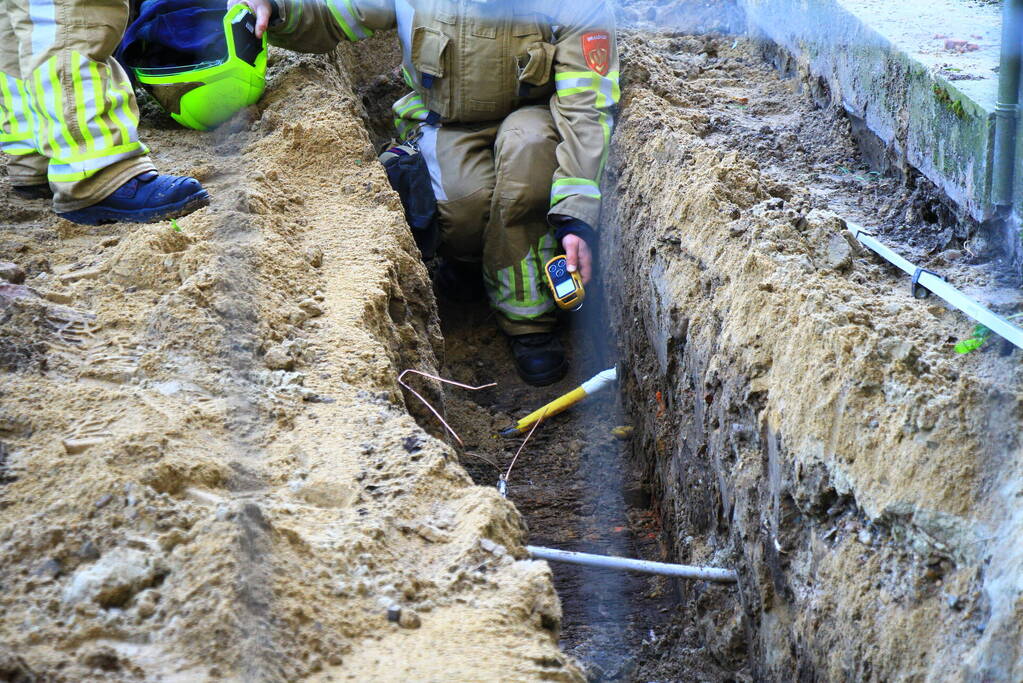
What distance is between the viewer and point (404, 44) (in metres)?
3.58

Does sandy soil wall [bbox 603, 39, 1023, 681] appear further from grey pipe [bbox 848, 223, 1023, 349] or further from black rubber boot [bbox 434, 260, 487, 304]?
black rubber boot [bbox 434, 260, 487, 304]

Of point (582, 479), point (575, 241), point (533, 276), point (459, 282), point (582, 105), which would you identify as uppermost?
point (582, 105)

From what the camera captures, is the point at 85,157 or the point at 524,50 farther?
the point at 524,50

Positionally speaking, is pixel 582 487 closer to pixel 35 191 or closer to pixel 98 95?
pixel 98 95

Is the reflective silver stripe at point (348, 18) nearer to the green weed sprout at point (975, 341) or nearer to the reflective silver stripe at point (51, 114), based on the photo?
the reflective silver stripe at point (51, 114)

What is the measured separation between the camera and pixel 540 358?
3781 millimetres

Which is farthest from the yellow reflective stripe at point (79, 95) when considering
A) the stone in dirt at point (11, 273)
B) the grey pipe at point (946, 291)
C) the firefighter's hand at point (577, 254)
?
the grey pipe at point (946, 291)

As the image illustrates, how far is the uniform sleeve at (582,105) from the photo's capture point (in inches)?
134

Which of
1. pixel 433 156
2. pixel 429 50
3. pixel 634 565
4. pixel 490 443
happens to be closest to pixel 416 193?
pixel 433 156

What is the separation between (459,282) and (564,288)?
0.71 meters

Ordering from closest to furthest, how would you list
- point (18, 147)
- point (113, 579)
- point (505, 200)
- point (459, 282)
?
point (113, 579), point (18, 147), point (505, 200), point (459, 282)

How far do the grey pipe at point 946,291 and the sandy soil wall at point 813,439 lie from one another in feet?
0.14

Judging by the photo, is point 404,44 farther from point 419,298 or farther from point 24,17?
point 24,17

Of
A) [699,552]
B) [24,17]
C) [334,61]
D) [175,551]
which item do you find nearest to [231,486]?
[175,551]
